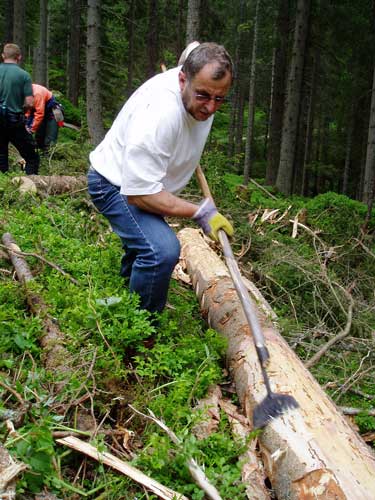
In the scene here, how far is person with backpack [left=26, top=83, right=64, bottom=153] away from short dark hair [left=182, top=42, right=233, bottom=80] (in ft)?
19.1

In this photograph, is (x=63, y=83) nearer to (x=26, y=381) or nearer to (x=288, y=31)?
(x=288, y=31)

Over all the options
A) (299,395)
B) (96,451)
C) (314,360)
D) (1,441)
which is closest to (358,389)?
(314,360)

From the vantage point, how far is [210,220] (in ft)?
10.9

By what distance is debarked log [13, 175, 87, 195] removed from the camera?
662 cm

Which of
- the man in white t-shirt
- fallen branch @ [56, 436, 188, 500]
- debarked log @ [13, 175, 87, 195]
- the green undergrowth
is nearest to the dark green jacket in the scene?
debarked log @ [13, 175, 87, 195]

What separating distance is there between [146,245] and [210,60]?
1226 millimetres

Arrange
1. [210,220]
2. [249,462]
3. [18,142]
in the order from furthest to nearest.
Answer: [18,142]
[210,220]
[249,462]

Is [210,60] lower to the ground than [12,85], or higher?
higher

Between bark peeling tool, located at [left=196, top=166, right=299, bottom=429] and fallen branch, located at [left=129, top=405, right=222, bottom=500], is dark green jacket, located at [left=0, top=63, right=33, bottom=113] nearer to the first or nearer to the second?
bark peeling tool, located at [left=196, top=166, right=299, bottom=429]

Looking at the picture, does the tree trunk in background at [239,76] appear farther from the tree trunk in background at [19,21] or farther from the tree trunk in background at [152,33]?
the tree trunk in background at [19,21]

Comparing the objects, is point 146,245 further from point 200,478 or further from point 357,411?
point 357,411

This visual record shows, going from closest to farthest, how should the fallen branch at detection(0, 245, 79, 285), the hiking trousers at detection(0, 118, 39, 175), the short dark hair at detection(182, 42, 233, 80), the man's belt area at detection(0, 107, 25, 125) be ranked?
the short dark hair at detection(182, 42, 233, 80) → the fallen branch at detection(0, 245, 79, 285) → the man's belt area at detection(0, 107, 25, 125) → the hiking trousers at detection(0, 118, 39, 175)

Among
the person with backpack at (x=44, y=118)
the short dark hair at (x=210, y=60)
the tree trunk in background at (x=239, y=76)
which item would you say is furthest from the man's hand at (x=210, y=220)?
the tree trunk in background at (x=239, y=76)

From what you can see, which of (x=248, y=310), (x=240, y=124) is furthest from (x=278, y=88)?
(x=248, y=310)
